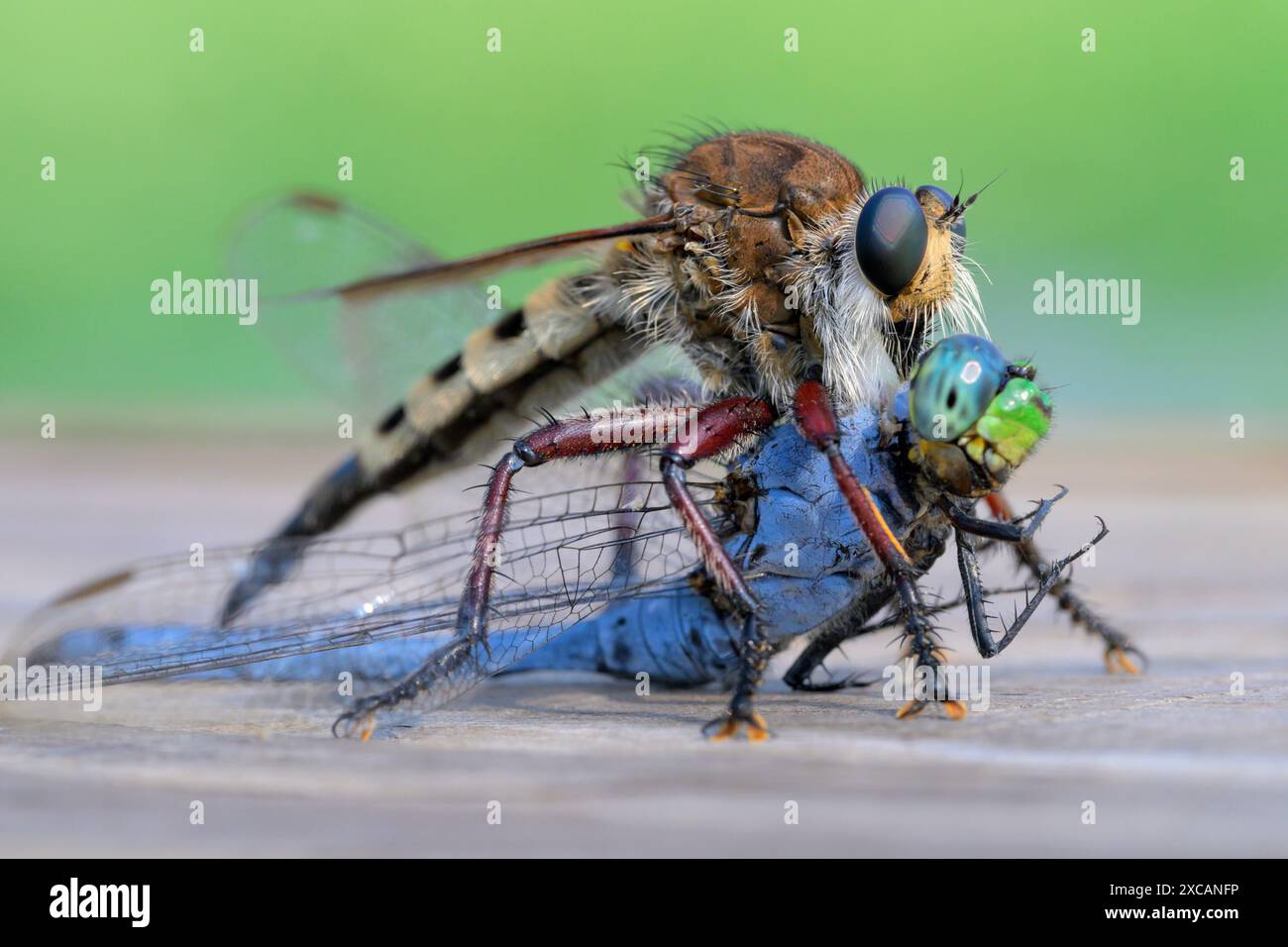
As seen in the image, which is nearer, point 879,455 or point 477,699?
point 879,455

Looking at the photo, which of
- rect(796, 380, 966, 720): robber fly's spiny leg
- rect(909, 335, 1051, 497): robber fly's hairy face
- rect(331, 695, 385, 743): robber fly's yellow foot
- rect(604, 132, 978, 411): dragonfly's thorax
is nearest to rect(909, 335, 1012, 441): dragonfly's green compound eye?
rect(909, 335, 1051, 497): robber fly's hairy face

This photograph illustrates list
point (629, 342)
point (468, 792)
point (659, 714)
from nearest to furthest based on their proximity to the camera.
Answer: point (468, 792)
point (659, 714)
point (629, 342)

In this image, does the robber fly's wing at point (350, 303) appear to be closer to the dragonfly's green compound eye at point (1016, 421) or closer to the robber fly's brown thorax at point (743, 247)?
the robber fly's brown thorax at point (743, 247)

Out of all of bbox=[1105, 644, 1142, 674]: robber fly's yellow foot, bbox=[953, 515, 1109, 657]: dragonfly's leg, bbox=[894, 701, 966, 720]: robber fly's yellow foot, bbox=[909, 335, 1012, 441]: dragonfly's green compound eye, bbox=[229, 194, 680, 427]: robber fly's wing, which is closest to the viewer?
bbox=[894, 701, 966, 720]: robber fly's yellow foot

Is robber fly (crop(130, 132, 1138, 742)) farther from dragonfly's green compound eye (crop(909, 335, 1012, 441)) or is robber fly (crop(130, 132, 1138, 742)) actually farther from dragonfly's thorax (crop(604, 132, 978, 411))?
dragonfly's green compound eye (crop(909, 335, 1012, 441))

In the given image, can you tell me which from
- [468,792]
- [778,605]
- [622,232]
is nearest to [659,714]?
[778,605]

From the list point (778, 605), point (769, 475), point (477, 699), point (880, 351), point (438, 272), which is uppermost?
point (438, 272)

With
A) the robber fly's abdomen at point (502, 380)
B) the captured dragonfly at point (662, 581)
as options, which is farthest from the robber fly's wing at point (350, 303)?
the captured dragonfly at point (662, 581)

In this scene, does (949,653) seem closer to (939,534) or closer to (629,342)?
(939,534)
